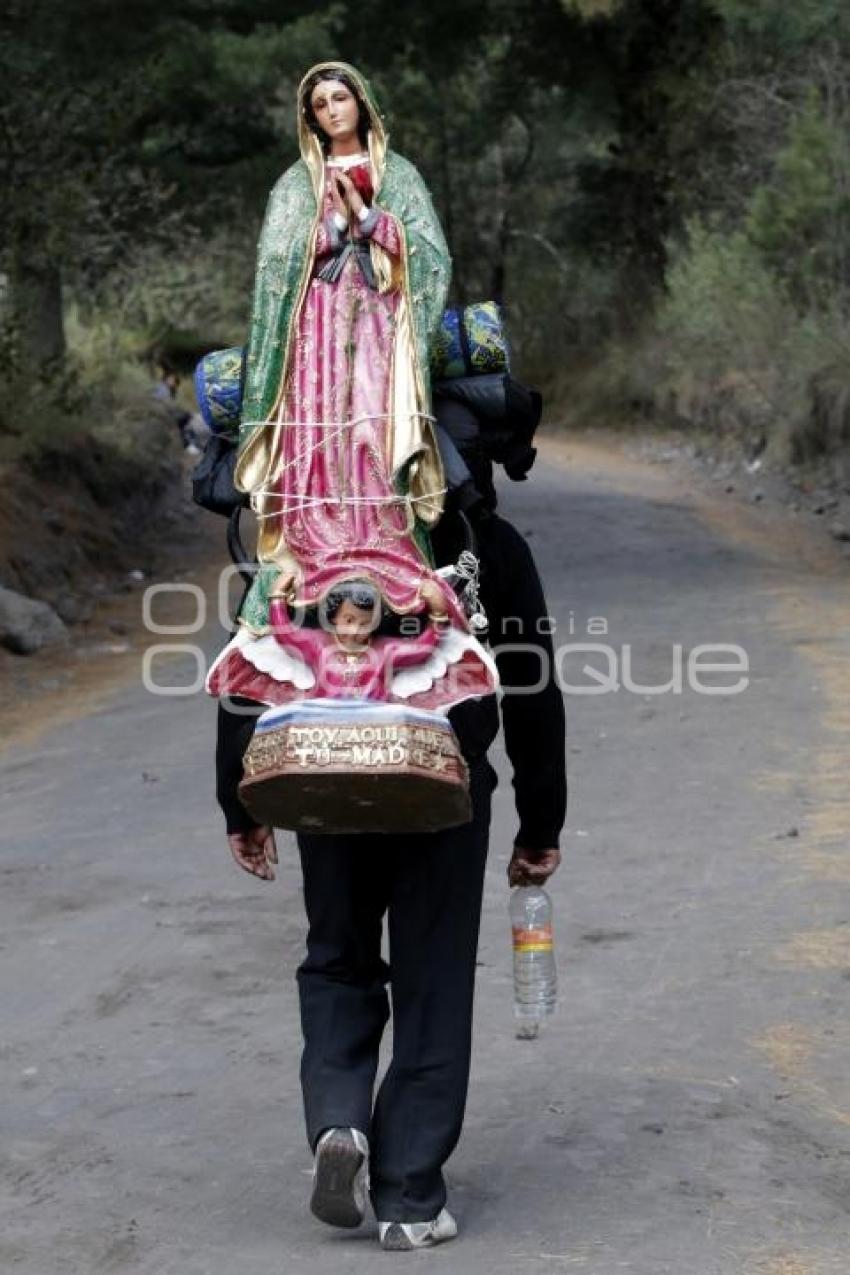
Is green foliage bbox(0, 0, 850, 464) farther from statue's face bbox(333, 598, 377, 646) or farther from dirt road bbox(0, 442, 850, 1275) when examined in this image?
statue's face bbox(333, 598, 377, 646)

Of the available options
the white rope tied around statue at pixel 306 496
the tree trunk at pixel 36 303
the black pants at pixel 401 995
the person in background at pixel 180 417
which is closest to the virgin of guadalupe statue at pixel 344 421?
the white rope tied around statue at pixel 306 496

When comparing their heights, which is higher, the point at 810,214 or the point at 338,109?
the point at 338,109

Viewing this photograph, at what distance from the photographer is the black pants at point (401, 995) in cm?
491

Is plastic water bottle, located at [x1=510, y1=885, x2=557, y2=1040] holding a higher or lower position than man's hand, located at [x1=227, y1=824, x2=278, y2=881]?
lower

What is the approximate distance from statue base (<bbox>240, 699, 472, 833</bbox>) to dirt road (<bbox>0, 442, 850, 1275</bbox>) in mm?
935

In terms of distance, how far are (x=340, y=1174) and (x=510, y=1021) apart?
2057 mm

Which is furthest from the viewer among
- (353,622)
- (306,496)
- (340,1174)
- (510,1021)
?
(510,1021)

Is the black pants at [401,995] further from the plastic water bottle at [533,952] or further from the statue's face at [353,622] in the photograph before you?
the statue's face at [353,622]

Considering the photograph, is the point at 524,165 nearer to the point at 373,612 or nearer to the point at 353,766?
the point at 373,612

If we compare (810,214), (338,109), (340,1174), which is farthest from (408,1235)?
(810,214)

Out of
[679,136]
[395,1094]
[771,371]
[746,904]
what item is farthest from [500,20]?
[395,1094]

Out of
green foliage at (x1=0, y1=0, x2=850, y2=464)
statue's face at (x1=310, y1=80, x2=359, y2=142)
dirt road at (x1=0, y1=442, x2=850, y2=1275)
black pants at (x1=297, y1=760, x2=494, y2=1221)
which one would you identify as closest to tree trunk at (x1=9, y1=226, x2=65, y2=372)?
green foliage at (x1=0, y1=0, x2=850, y2=464)

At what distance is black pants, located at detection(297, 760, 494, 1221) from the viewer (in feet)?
16.1

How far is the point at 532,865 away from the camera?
5289mm
